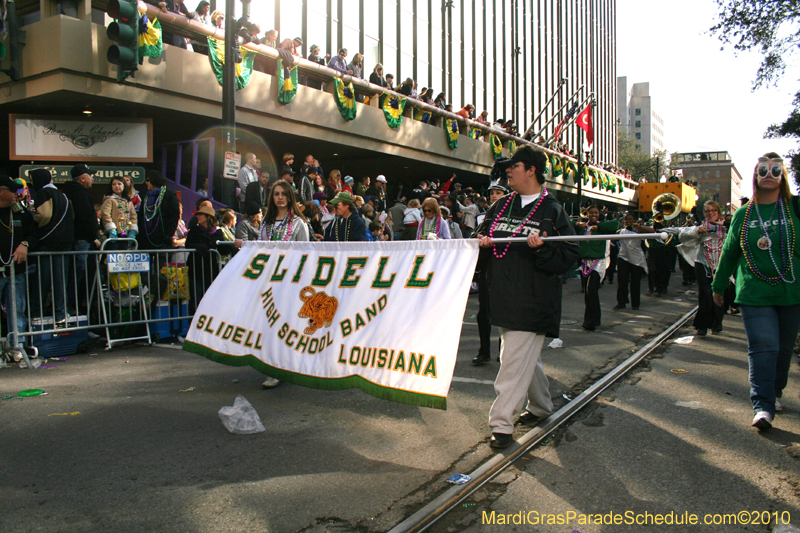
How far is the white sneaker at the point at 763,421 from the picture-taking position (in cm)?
438

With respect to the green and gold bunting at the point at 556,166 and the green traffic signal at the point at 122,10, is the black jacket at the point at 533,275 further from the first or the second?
the green and gold bunting at the point at 556,166

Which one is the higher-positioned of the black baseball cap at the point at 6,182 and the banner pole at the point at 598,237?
the black baseball cap at the point at 6,182

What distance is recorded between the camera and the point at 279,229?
5.89 m

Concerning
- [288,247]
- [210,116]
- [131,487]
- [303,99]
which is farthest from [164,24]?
[131,487]

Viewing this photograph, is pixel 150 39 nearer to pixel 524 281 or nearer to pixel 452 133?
pixel 524 281

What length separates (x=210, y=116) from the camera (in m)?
14.4

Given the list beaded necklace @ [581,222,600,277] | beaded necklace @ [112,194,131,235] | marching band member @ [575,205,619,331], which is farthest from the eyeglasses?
beaded necklace @ [112,194,131,235]

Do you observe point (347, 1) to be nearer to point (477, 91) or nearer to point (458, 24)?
point (458, 24)

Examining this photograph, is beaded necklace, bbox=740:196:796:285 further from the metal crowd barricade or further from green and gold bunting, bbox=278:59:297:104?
green and gold bunting, bbox=278:59:297:104

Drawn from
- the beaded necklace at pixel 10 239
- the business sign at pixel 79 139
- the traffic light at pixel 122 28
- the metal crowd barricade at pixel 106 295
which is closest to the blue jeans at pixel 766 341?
the metal crowd barricade at pixel 106 295

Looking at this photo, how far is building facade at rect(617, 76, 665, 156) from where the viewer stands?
125600 millimetres

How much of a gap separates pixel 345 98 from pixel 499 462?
15.3 meters

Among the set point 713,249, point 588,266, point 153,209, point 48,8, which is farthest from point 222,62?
point 713,249

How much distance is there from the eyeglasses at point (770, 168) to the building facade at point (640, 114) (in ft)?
430
